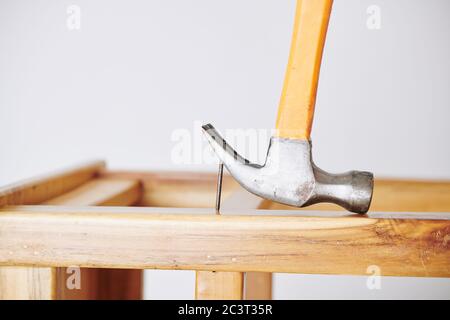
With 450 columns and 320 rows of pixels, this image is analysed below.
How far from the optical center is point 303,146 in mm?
833

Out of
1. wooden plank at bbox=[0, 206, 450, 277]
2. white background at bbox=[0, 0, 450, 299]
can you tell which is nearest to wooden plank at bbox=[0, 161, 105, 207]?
wooden plank at bbox=[0, 206, 450, 277]

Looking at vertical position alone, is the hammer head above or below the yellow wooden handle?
below

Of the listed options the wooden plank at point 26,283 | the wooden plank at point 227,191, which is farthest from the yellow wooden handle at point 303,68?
the wooden plank at point 227,191

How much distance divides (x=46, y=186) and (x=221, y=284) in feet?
1.29

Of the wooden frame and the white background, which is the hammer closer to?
the wooden frame

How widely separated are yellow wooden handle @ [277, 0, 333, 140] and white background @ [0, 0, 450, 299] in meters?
1.25

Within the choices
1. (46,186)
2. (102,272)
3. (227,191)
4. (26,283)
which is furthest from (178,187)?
(26,283)

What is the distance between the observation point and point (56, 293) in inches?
34.7

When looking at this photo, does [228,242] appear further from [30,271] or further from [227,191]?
[227,191]

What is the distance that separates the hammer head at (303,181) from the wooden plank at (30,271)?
0.98 ft

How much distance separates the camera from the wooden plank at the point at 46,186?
0.94 m

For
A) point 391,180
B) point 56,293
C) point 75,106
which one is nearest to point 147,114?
point 75,106

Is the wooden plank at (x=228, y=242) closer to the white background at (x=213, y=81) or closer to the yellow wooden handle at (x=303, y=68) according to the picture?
the yellow wooden handle at (x=303, y=68)

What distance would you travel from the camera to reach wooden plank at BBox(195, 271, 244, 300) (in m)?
0.83
